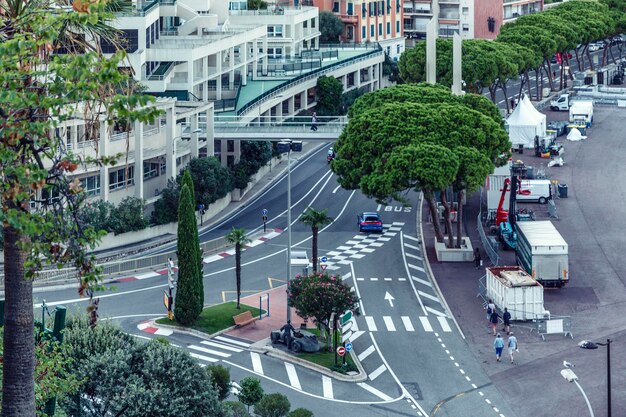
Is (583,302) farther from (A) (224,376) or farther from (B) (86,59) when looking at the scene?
(B) (86,59)

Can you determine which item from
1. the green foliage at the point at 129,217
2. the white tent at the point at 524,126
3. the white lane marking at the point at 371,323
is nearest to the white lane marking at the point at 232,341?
the white lane marking at the point at 371,323

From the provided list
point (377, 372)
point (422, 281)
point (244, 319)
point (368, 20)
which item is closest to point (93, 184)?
point (422, 281)

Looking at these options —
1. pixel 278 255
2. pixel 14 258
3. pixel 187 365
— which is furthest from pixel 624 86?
pixel 14 258

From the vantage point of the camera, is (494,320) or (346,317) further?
(494,320)

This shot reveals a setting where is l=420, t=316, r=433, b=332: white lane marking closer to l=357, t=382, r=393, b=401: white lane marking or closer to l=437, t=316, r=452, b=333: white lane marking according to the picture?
l=437, t=316, r=452, b=333: white lane marking

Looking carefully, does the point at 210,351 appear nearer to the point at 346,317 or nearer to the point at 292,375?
the point at 292,375

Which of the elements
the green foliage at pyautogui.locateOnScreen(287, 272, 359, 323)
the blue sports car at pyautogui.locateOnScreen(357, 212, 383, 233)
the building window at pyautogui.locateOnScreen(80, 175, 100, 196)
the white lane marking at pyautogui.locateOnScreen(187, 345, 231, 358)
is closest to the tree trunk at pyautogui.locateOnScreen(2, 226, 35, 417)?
the green foliage at pyautogui.locateOnScreen(287, 272, 359, 323)
